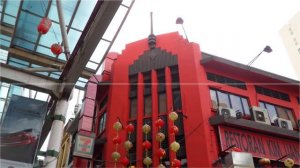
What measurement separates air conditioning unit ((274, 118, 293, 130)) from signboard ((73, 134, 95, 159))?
10.4 metres

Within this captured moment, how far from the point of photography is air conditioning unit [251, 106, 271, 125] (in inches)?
619

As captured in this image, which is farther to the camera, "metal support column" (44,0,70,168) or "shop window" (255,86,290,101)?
"shop window" (255,86,290,101)

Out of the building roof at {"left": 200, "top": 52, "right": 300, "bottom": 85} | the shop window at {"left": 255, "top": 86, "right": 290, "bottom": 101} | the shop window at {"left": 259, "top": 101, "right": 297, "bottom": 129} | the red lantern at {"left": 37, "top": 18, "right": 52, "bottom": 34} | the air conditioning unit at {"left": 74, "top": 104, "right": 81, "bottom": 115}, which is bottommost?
the red lantern at {"left": 37, "top": 18, "right": 52, "bottom": 34}

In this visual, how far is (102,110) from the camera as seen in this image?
1855 centimetres

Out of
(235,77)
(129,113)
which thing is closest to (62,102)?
(129,113)

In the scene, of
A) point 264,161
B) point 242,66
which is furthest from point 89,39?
point 242,66

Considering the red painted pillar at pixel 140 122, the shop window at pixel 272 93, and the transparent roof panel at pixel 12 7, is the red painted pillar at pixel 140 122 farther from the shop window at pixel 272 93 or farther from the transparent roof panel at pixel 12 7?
the transparent roof panel at pixel 12 7

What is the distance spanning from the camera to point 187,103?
50.6 feet

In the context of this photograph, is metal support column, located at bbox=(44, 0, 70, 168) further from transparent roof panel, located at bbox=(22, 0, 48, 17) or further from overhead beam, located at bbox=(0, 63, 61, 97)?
transparent roof panel, located at bbox=(22, 0, 48, 17)

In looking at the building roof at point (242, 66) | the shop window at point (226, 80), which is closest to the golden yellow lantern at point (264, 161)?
the shop window at point (226, 80)

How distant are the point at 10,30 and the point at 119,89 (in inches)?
398

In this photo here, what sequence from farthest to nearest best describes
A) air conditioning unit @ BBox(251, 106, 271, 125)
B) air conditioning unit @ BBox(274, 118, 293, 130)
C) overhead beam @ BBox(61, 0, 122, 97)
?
air conditioning unit @ BBox(274, 118, 293, 130), air conditioning unit @ BBox(251, 106, 271, 125), overhead beam @ BBox(61, 0, 122, 97)

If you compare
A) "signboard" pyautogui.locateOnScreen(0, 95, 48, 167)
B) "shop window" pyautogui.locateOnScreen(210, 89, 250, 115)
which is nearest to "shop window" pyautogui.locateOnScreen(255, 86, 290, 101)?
"shop window" pyautogui.locateOnScreen(210, 89, 250, 115)

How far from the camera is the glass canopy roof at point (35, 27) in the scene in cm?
688
